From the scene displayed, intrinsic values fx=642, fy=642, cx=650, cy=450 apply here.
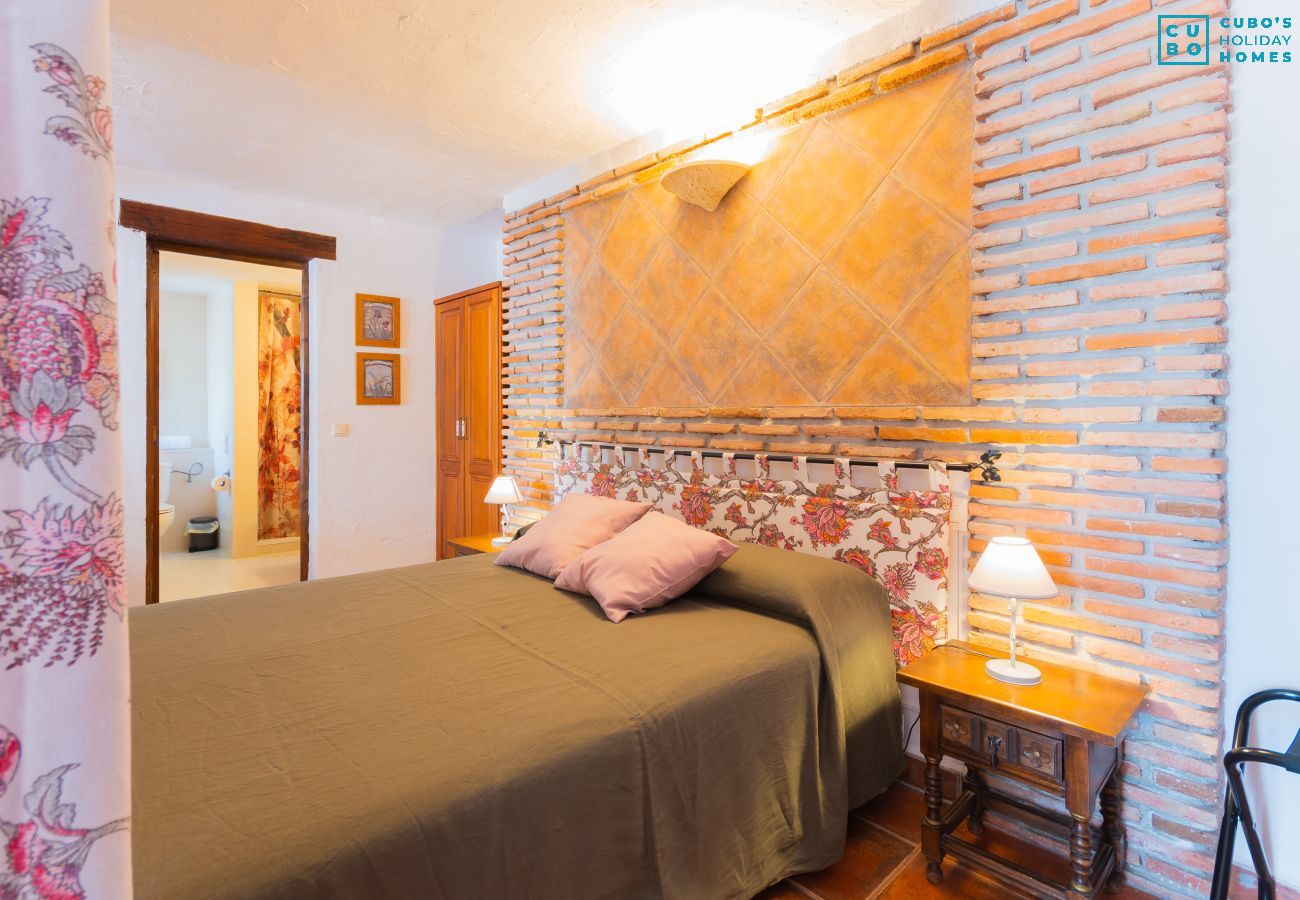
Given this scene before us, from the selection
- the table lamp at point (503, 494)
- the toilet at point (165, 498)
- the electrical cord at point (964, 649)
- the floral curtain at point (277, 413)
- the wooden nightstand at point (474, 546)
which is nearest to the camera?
the electrical cord at point (964, 649)

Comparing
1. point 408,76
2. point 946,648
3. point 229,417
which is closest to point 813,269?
point 946,648

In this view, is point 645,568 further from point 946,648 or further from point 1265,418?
point 1265,418

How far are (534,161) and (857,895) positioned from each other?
3.59m

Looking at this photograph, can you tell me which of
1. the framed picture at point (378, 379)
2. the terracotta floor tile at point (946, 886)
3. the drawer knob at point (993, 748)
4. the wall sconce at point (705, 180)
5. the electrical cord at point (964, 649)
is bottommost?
the terracotta floor tile at point (946, 886)

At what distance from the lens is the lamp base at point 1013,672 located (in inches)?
69.7

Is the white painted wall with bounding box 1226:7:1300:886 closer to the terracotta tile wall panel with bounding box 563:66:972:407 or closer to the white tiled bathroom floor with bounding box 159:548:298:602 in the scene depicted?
the terracotta tile wall panel with bounding box 563:66:972:407

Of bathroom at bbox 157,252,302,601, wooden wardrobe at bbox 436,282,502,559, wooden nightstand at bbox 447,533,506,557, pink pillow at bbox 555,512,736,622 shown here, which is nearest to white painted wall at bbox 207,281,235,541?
bathroom at bbox 157,252,302,601

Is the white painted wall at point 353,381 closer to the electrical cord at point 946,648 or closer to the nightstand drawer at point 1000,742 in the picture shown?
the electrical cord at point 946,648

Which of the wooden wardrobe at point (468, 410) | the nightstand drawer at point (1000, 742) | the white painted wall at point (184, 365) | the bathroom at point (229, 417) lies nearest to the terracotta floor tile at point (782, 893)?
the nightstand drawer at point (1000, 742)

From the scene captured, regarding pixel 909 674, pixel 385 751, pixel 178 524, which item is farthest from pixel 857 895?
pixel 178 524

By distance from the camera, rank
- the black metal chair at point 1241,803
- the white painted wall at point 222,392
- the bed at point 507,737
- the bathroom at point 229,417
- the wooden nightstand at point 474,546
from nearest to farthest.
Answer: the bed at point 507,737 → the black metal chair at point 1241,803 → the wooden nightstand at point 474,546 → the bathroom at point 229,417 → the white painted wall at point 222,392

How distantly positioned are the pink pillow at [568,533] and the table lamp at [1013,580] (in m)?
1.33

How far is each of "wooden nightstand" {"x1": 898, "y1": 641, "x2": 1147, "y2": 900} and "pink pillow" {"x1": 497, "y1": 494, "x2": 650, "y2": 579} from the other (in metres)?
1.21

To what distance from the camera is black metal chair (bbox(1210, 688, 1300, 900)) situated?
1.39 m
